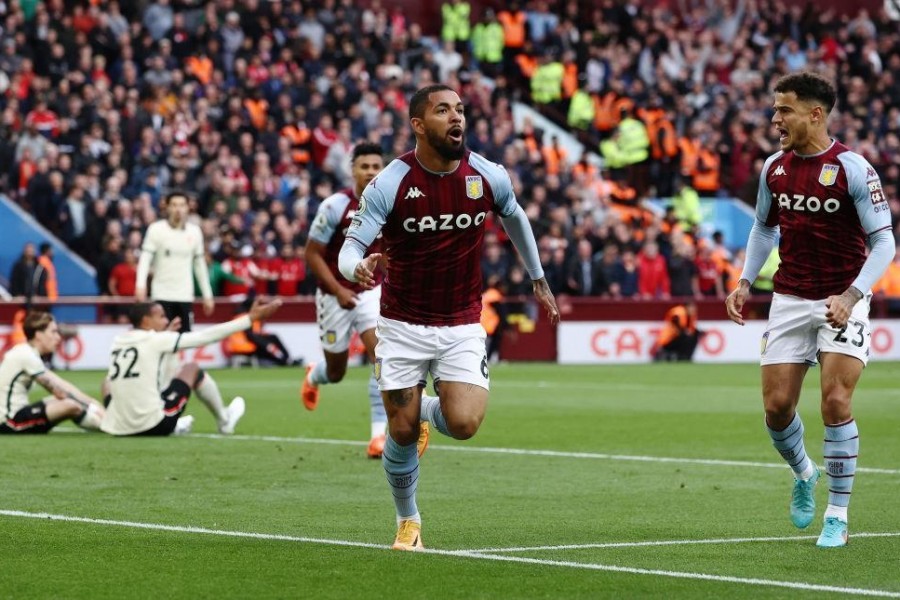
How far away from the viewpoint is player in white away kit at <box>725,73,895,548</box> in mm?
9078

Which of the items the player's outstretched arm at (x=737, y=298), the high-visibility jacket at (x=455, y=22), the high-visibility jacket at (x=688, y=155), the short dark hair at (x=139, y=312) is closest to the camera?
the player's outstretched arm at (x=737, y=298)

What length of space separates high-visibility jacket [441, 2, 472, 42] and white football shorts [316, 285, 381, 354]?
25.0m

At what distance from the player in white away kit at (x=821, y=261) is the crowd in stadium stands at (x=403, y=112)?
18.6 m

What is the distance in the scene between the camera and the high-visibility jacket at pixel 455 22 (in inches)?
1527

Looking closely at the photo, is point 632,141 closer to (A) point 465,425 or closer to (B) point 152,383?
(B) point 152,383

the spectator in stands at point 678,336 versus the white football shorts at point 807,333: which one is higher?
the white football shorts at point 807,333

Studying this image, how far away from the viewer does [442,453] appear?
47.7ft

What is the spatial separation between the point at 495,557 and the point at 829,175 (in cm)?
267

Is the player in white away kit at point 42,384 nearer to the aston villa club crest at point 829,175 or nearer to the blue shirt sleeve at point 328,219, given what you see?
the blue shirt sleeve at point 328,219

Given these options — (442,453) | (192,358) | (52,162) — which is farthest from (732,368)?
(442,453)

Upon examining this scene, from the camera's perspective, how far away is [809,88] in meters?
9.16

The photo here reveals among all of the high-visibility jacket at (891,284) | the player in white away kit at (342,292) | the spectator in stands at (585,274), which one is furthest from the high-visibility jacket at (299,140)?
the player in white away kit at (342,292)

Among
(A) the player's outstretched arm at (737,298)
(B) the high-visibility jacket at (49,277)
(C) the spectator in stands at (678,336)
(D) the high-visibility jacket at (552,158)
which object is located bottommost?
(C) the spectator in stands at (678,336)

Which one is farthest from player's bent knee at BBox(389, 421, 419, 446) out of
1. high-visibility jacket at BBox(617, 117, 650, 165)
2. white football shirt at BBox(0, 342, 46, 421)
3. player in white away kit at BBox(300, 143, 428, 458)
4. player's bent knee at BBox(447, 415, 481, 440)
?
high-visibility jacket at BBox(617, 117, 650, 165)
